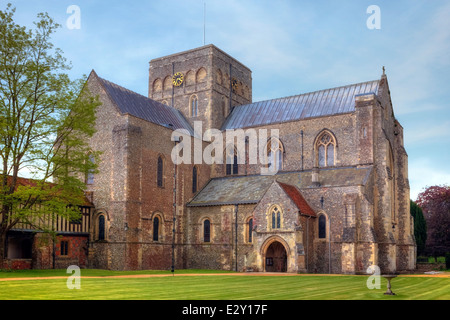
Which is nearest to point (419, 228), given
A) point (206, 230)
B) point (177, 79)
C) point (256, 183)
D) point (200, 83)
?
point (256, 183)

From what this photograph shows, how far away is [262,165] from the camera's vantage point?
44.9 meters

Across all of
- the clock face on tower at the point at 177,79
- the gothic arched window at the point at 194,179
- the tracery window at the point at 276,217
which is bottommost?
the tracery window at the point at 276,217

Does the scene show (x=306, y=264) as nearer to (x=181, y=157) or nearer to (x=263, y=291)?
(x=181, y=157)

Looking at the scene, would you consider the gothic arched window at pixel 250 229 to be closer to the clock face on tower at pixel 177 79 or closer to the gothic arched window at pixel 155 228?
the gothic arched window at pixel 155 228

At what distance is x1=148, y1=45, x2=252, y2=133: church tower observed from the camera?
49062 mm

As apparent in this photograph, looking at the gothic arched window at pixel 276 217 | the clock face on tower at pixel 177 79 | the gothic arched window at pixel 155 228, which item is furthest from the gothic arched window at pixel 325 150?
the clock face on tower at pixel 177 79

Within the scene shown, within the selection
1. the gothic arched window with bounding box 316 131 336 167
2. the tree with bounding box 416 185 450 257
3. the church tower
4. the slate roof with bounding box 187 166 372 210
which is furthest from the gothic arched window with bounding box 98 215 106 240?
the tree with bounding box 416 185 450 257

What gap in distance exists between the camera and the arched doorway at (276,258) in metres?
37.0

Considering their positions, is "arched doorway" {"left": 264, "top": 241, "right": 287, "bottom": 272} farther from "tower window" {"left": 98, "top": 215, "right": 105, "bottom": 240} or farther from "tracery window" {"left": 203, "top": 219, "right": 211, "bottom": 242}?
"tower window" {"left": 98, "top": 215, "right": 105, "bottom": 240}

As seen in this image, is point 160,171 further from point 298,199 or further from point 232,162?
point 298,199

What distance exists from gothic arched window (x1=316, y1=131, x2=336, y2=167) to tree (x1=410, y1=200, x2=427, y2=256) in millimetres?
25791

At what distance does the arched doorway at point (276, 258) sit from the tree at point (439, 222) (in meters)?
25.6
